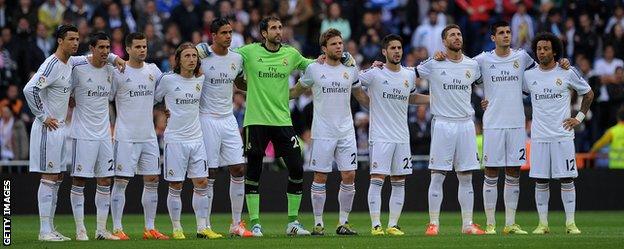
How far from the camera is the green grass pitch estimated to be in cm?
1948

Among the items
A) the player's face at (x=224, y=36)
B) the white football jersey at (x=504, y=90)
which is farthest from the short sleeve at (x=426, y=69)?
the player's face at (x=224, y=36)

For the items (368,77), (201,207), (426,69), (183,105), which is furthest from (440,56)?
(201,207)

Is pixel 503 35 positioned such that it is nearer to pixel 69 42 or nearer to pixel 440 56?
pixel 440 56

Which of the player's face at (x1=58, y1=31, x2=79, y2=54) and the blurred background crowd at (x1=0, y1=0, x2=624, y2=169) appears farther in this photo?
the blurred background crowd at (x1=0, y1=0, x2=624, y2=169)

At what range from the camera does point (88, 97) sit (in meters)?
21.4

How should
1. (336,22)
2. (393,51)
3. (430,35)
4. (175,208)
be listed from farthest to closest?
(336,22)
(430,35)
(393,51)
(175,208)

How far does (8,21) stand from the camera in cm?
3359

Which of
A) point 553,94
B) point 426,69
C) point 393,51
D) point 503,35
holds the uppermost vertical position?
point 503,35

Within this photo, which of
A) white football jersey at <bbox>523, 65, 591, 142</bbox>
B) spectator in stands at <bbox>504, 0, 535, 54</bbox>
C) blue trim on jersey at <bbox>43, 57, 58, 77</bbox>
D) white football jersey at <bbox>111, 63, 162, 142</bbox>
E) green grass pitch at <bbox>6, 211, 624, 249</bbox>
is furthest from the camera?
spectator in stands at <bbox>504, 0, 535, 54</bbox>

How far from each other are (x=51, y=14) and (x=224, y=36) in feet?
41.9

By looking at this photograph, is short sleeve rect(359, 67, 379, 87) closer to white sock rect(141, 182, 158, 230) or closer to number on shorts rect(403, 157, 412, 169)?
number on shorts rect(403, 157, 412, 169)

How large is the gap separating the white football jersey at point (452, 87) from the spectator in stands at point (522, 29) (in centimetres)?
1315

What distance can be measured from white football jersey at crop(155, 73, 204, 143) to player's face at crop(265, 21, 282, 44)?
1.19m

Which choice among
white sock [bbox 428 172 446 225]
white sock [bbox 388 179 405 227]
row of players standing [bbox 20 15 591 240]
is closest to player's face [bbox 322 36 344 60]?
row of players standing [bbox 20 15 591 240]
